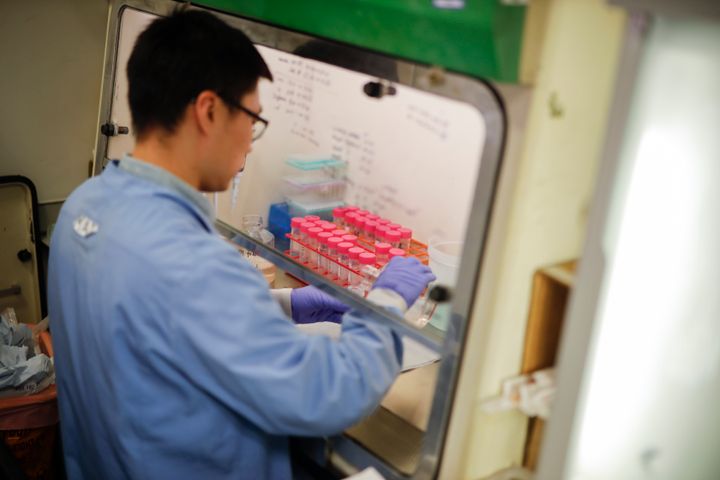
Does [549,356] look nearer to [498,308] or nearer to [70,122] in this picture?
[498,308]

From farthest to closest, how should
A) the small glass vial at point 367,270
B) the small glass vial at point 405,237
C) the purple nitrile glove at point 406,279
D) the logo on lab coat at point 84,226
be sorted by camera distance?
1. the small glass vial at point 405,237
2. the small glass vial at point 367,270
3. the purple nitrile glove at point 406,279
4. the logo on lab coat at point 84,226

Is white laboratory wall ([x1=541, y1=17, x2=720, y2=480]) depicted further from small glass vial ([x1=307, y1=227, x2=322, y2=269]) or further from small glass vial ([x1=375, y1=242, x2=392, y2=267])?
small glass vial ([x1=307, y1=227, x2=322, y2=269])

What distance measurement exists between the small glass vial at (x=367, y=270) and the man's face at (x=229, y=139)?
0.62m

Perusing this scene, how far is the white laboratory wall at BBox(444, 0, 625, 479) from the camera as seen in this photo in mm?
1056

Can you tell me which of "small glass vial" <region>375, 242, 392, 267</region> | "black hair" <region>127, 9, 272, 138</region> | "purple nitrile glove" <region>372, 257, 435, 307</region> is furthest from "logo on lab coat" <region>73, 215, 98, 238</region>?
"small glass vial" <region>375, 242, 392, 267</region>

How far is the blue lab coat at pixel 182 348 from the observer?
119cm

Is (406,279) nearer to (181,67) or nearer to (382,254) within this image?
(382,254)

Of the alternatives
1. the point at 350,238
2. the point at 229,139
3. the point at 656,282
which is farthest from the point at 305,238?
the point at 656,282

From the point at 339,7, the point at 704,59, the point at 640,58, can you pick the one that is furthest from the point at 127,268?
the point at 704,59

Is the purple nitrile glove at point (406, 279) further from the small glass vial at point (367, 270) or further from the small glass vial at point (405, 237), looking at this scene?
the small glass vial at point (405, 237)

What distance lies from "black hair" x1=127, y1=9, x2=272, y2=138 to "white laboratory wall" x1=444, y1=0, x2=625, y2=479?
2.15 feet

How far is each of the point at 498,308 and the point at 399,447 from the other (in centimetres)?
54

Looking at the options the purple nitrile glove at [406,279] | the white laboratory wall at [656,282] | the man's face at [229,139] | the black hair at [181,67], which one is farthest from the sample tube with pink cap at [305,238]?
the white laboratory wall at [656,282]

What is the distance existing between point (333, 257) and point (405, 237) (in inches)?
10.1
